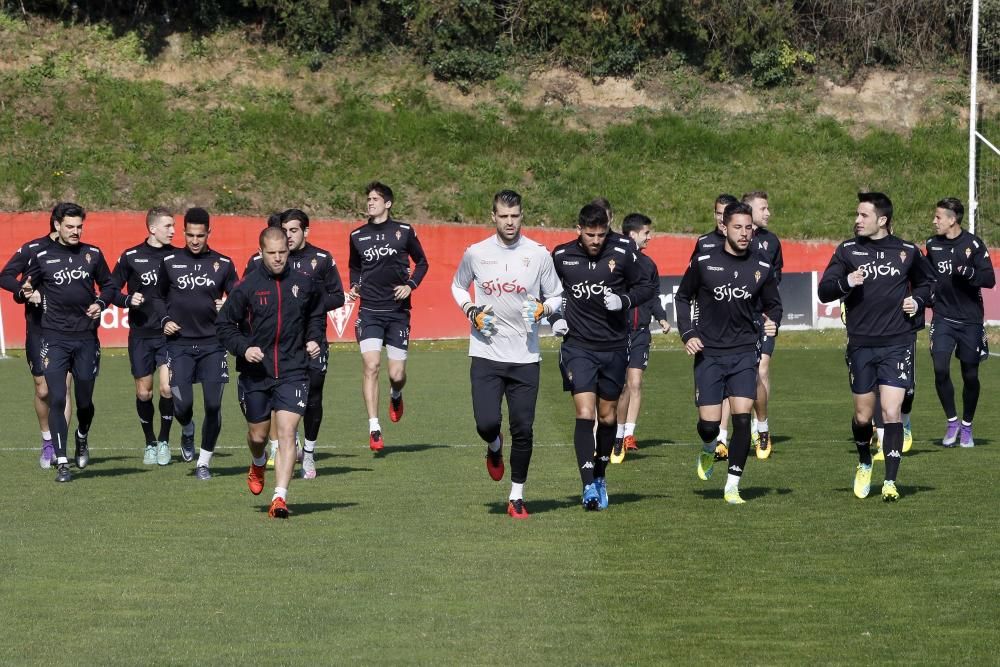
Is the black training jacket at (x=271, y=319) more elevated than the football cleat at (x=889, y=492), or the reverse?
the black training jacket at (x=271, y=319)

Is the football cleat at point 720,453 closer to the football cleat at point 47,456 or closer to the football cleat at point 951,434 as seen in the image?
the football cleat at point 951,434

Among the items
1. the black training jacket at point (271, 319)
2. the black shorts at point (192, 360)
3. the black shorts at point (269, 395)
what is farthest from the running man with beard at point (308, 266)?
the black training jacket at point (271, 319)

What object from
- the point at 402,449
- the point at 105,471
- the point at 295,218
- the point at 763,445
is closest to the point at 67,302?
the point at 105,471

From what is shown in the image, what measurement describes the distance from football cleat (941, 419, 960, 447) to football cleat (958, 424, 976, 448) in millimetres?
66

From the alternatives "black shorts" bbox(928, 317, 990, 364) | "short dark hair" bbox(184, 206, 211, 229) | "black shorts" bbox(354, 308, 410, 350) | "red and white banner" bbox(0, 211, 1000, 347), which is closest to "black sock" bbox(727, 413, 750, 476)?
"black shorts" bbox(928, 317, 990, 364)

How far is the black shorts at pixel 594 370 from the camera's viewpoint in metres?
10.6

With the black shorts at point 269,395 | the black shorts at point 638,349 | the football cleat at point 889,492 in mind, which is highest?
the black shorts at point 269,395

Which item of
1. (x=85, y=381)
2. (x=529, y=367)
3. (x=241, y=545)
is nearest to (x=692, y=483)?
(x=529, y=367)

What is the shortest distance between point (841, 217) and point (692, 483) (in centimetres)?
2823

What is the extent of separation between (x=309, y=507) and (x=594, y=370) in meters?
2.26

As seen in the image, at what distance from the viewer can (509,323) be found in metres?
10.3

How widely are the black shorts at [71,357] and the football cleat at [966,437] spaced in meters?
7.93

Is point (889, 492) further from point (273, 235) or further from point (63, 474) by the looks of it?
point (63, 474)

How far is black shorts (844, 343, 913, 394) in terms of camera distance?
36.3 ft
